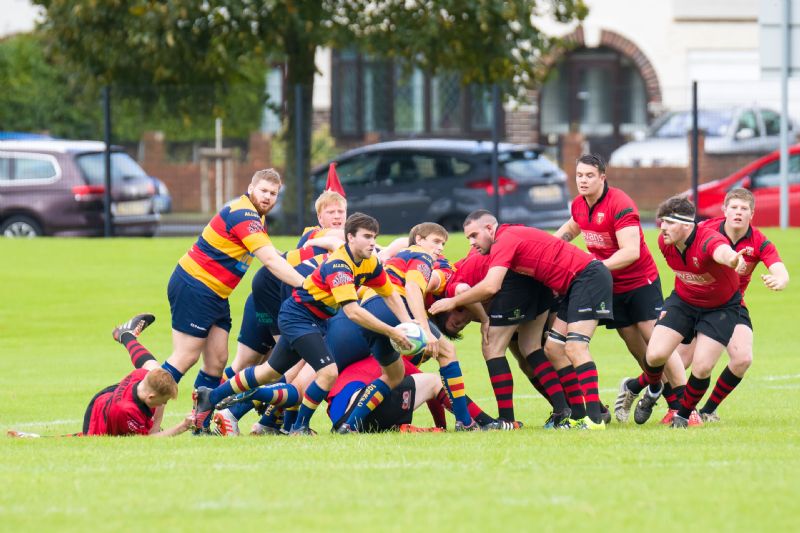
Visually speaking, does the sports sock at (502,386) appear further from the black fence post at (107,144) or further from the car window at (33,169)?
the car window at (33,169)

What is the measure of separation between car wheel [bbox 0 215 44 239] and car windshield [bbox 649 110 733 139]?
10.1m

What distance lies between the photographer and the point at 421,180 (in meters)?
24.4

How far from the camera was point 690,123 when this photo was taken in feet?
82.5

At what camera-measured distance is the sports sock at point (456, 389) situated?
11.2m

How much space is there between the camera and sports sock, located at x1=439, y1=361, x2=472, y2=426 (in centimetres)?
1118

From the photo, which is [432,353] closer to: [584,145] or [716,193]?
[716,193]

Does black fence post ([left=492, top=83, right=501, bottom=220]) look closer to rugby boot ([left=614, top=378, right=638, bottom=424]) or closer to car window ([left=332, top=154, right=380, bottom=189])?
car window ([left=332, top=154, right=380, bottom=189])

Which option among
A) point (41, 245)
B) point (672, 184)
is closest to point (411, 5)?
point (672, 184)

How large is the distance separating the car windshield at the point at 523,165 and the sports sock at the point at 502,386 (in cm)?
1285

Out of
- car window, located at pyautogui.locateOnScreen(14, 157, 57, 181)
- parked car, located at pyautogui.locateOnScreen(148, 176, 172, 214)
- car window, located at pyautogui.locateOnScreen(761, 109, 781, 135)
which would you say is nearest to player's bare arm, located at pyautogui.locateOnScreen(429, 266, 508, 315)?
car window, located at pyautogui.locateOnScreen(14, 157, 57, 181)

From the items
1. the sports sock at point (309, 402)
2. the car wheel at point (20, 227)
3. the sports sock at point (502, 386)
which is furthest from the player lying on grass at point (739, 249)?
the car wheel at point (20, 227)

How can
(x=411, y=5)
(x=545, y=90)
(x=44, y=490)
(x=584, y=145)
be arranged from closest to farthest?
(x=44, y=490)
(x=411, y=5)
(x=584, y=145)
(x=545, y=90)

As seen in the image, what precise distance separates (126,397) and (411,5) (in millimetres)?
16227

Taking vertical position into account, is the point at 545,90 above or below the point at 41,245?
above
